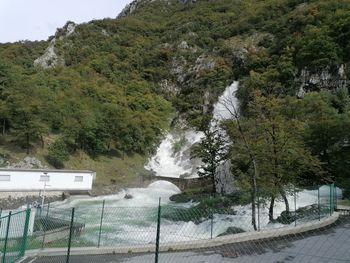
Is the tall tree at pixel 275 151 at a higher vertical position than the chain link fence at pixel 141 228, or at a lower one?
higher

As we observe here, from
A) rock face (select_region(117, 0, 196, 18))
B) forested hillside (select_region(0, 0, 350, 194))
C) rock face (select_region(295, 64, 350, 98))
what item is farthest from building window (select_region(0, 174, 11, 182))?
rock face (select_region(117, 0, 196, 18))

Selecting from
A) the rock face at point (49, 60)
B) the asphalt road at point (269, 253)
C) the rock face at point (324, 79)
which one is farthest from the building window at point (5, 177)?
the rock face at point (49, 60)

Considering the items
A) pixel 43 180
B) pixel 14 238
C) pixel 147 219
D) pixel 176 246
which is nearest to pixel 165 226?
pixel 147 219

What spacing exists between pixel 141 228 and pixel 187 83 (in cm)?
5690

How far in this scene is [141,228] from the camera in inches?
725

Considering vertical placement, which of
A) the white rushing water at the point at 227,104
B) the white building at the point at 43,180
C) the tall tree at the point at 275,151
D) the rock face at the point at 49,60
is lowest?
the white building at the point at 43,180

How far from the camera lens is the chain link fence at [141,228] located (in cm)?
1110

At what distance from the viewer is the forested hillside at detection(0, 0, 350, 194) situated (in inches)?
1013

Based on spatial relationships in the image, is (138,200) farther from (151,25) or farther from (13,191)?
(151,25)

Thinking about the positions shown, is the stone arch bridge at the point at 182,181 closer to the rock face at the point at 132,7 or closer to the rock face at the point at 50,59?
the rock face at the point at 50,59

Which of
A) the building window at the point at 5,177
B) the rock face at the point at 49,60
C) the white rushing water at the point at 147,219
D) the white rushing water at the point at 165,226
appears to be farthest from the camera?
the rock face at the point at 49,60

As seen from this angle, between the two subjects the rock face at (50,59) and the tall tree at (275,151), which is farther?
the rock face at (50,59)

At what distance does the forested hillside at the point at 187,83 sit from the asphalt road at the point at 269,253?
4.32 m

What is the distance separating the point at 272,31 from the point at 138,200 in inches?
2174
